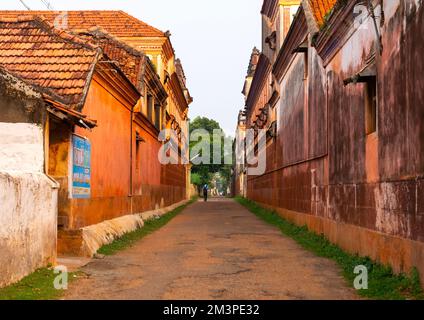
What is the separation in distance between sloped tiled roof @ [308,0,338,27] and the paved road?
610cm

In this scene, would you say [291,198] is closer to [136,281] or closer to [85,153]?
[85,153]

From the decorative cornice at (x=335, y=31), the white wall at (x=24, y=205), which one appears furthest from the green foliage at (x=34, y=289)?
the decorative cornice at (x=335, y=31)

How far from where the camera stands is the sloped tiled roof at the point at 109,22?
28970mm

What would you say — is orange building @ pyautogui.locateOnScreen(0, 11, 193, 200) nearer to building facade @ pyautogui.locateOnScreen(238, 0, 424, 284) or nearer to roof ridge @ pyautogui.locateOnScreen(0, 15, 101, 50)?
building facade @ pyautogui.locateOnScreen(238, 0, 424, 284)

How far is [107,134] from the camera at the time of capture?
1410cm

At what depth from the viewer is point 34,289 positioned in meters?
7.09

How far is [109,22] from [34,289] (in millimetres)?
25285

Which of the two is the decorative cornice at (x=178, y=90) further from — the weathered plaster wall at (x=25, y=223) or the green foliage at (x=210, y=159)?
the green foliage at (x=210, y=159)

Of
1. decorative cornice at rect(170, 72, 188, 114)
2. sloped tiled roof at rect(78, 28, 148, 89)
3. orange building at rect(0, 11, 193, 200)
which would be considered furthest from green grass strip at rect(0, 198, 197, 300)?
decorative cornice at rect(170, 72, 188, 114)

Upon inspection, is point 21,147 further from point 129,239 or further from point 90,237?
point 129,239

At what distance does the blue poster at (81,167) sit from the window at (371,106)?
5313mm

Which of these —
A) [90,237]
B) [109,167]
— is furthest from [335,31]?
[90,237]

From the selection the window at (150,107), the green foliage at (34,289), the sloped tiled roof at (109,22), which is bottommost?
the green foliage at (34,289)

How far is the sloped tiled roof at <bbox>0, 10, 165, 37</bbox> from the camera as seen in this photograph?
28970 millimetres
